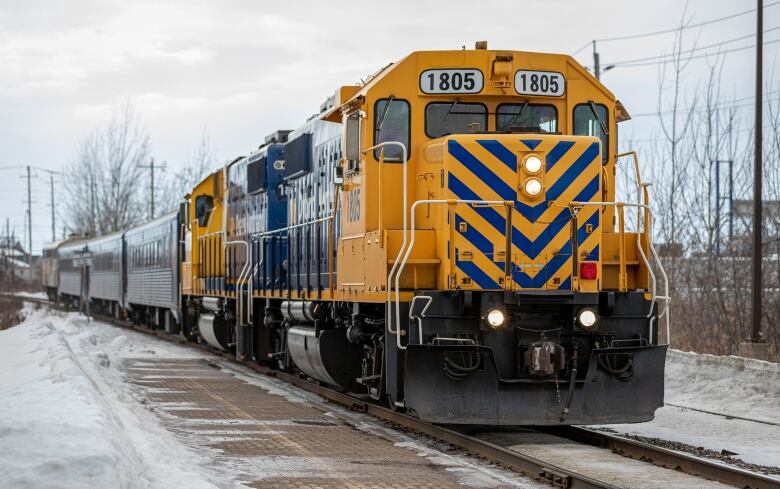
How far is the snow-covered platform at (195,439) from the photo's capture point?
671 cm

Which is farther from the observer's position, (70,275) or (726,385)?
(70,275)

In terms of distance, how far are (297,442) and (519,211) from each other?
9.70 feet

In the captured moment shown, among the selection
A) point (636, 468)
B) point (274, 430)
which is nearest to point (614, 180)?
point (636, 468)

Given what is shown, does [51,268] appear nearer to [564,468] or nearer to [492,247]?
[492,247]

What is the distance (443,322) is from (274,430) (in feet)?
7.48

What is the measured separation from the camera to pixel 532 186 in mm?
9992

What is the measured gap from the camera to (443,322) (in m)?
9.77

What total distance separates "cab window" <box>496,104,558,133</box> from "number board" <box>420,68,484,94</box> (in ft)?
1.16

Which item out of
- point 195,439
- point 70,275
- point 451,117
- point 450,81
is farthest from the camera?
point 70,275

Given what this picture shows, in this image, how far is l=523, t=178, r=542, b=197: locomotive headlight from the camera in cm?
998

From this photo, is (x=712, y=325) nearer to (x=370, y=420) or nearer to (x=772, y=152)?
(x=772, y=152)

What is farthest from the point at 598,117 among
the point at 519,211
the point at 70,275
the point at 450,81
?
the point at 70,275

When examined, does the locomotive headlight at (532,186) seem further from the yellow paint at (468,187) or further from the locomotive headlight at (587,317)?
the locomotive headlight at (587,317)

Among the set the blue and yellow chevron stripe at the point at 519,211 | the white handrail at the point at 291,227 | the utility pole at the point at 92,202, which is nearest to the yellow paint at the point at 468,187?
Result: the blue and yellow chevron stripe at the point at 519,211
